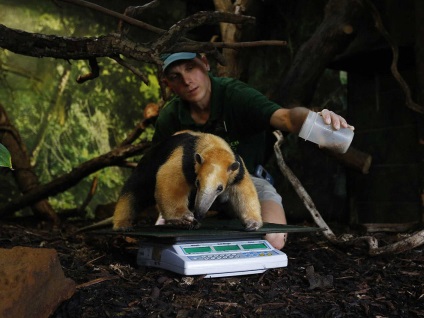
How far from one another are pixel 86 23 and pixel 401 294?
486cm

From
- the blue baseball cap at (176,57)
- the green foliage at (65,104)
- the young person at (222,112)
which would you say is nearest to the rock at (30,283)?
the young person at (222,112)

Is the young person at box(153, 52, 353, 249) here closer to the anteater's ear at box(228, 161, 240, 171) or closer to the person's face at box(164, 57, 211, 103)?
the person's face at box(164, 57, 211, 103)

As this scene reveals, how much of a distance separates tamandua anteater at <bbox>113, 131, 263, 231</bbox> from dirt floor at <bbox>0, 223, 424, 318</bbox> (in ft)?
1.16

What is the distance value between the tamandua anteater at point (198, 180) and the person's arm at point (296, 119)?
1.10ft

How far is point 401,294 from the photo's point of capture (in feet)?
8.04

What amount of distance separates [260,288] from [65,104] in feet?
13.5

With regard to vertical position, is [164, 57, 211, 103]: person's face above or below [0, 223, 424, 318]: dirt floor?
above

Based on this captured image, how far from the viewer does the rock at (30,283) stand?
1736 millimetres

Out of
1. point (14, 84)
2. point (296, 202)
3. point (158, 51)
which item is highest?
point (158, 51)

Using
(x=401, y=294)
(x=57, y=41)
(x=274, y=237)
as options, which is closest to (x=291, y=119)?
(x=274, y=237)

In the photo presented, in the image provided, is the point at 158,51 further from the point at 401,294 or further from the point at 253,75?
the point at 253,75

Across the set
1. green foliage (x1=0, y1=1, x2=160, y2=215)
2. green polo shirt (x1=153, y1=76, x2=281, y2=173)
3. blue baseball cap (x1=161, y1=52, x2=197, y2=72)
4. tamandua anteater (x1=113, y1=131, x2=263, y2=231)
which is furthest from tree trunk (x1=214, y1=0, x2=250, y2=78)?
green foliage (x1=0, y1=1, x2=160, y2=215)

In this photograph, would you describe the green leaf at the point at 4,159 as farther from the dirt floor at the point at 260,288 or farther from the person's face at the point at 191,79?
the person's face at the point at 191,79

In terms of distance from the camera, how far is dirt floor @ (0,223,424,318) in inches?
84.1
